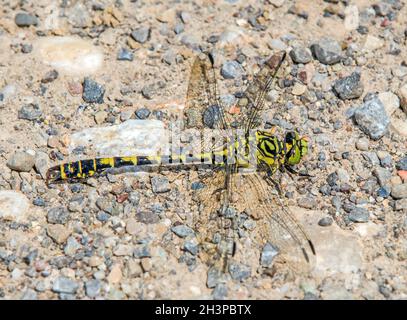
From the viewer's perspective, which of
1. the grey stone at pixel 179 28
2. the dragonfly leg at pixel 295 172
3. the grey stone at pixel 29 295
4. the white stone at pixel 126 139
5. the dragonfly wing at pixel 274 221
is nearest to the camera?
the grey stone at pixel 29 295

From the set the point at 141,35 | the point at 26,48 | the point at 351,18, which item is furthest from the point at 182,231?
the point at 351,18

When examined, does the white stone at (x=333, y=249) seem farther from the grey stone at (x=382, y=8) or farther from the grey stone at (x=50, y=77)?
the grey stone at (x=50, y=77)

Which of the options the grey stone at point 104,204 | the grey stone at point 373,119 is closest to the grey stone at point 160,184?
the grey stone at point 104,204

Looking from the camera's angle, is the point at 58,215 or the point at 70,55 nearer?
the point at 58,215

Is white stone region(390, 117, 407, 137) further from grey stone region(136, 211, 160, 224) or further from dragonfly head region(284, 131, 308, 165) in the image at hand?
grey stone region(136, 211, 160, 224)

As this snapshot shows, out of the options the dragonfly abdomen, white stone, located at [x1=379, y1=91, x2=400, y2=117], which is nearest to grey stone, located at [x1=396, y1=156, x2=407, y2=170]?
→ white stone, located at [x1=379, y1=91, x2=400, y2=117]

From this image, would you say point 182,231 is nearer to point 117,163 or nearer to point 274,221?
point 274,221
